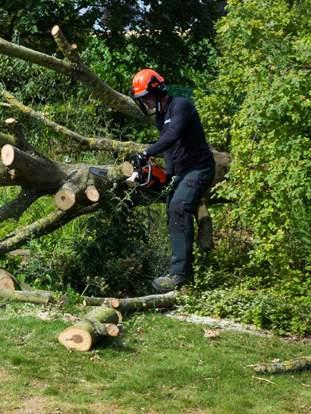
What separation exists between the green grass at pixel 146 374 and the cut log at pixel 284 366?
60 millimetres

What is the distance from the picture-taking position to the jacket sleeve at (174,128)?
26.1 feet

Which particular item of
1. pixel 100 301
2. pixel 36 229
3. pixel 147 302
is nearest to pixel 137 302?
pixel 147 302

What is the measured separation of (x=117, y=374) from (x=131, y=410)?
66 cm

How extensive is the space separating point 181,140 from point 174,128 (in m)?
0.25

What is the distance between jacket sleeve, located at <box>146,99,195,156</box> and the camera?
795 cm

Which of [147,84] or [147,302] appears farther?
[147,84]

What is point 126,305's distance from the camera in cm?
742

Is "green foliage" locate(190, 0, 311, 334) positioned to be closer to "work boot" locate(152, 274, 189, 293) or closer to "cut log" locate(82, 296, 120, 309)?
"work boot" locate(152, 274, 189, 293)

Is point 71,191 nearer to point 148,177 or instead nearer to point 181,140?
point 148,177

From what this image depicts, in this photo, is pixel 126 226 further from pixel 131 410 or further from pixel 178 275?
pixel 131 410

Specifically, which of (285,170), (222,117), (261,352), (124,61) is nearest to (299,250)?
(285,170)

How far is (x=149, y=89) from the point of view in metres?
8.16

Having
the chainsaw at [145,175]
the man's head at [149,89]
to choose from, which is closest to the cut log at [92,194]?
the chainsaw at [145,175]

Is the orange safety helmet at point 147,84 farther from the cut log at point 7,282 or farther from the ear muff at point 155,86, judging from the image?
the cut log at point 7,282
